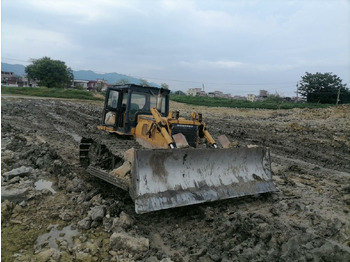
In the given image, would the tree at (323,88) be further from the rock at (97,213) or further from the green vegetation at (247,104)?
the rock at (97,213)

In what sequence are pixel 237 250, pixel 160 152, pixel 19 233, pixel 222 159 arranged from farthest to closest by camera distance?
1. pixel 222 159
2. pixel 160 152
3. pixel 19 233
4. pixel 237 250

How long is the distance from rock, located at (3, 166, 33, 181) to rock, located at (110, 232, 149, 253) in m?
3.20

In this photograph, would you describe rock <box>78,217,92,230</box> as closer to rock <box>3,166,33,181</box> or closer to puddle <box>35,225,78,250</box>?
puddle <box>35,225,78,250</box>

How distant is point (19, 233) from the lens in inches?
167

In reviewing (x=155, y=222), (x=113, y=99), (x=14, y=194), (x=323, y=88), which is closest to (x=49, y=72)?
(x=323, y=88)

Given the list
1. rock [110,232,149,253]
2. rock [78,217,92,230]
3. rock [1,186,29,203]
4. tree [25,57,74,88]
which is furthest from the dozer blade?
tree [25,57,74,88]

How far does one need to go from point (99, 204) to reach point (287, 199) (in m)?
3.45

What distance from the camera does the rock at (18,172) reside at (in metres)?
6.09

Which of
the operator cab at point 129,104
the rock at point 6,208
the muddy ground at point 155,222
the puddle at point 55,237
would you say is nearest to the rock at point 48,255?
the muddy ground at point 155,222

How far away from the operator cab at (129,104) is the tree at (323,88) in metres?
43.0

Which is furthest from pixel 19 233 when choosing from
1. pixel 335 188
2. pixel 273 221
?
pixel 335 188

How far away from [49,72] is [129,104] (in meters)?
64.1

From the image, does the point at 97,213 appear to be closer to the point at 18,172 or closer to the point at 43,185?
the point at 43,185

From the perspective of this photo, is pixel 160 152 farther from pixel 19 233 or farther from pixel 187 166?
pixel 19 233
